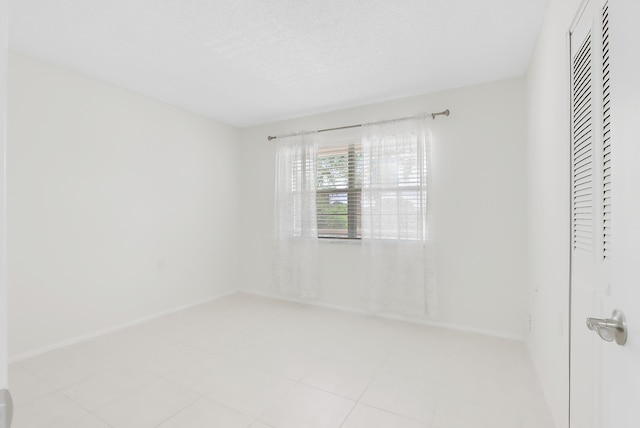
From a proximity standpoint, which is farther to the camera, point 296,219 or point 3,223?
point 296,219

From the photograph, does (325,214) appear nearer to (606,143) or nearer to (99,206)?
(99,206)

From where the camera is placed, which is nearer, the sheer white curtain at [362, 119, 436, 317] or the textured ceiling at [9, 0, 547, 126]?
the textured ceiling at [9, 0, 547, 126]

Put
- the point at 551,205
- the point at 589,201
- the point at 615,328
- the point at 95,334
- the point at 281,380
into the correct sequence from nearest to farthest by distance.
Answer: the point at 615,328
the point at 589,201
the point at 551,205
the point at 281,380
the point at 95,334

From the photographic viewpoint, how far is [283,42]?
2115mm

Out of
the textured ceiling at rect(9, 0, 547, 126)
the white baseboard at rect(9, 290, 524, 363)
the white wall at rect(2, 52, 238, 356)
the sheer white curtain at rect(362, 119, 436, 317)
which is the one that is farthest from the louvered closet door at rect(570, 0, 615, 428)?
the white wall at rect(2, 52, 238, 356)

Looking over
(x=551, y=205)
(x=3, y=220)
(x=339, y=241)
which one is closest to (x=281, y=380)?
(x=339, y=241)

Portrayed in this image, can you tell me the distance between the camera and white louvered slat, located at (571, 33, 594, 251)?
1073 millimetres

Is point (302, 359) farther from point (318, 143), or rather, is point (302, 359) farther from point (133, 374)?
point (318, 143)

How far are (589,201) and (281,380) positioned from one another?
196 cm

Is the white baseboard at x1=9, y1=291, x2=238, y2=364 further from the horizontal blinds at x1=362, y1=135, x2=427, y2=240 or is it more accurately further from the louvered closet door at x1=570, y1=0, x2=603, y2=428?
the louvered closet door at x1=570, y1=0, x2=603, y2=428

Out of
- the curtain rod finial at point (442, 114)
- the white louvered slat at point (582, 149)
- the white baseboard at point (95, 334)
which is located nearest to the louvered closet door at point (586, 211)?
the white louvered slat at point (582, 149)

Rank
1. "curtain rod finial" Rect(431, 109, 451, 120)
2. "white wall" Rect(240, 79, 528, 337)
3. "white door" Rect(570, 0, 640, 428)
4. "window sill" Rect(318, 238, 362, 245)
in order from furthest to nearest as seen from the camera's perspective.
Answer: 1. "window sill" Rect(318, 238, 362, 245)
2. "curtain rod finial" Rect(431, 109, 451, 120)
3. "white wall" Rect(240, 79, 528, 337)
4. "white door" Rect(570, 0, 640, 428)

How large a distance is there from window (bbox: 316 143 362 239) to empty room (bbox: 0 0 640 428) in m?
0.03

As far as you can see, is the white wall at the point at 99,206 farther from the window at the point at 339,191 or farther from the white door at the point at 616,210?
the white door at the point at 616,210
